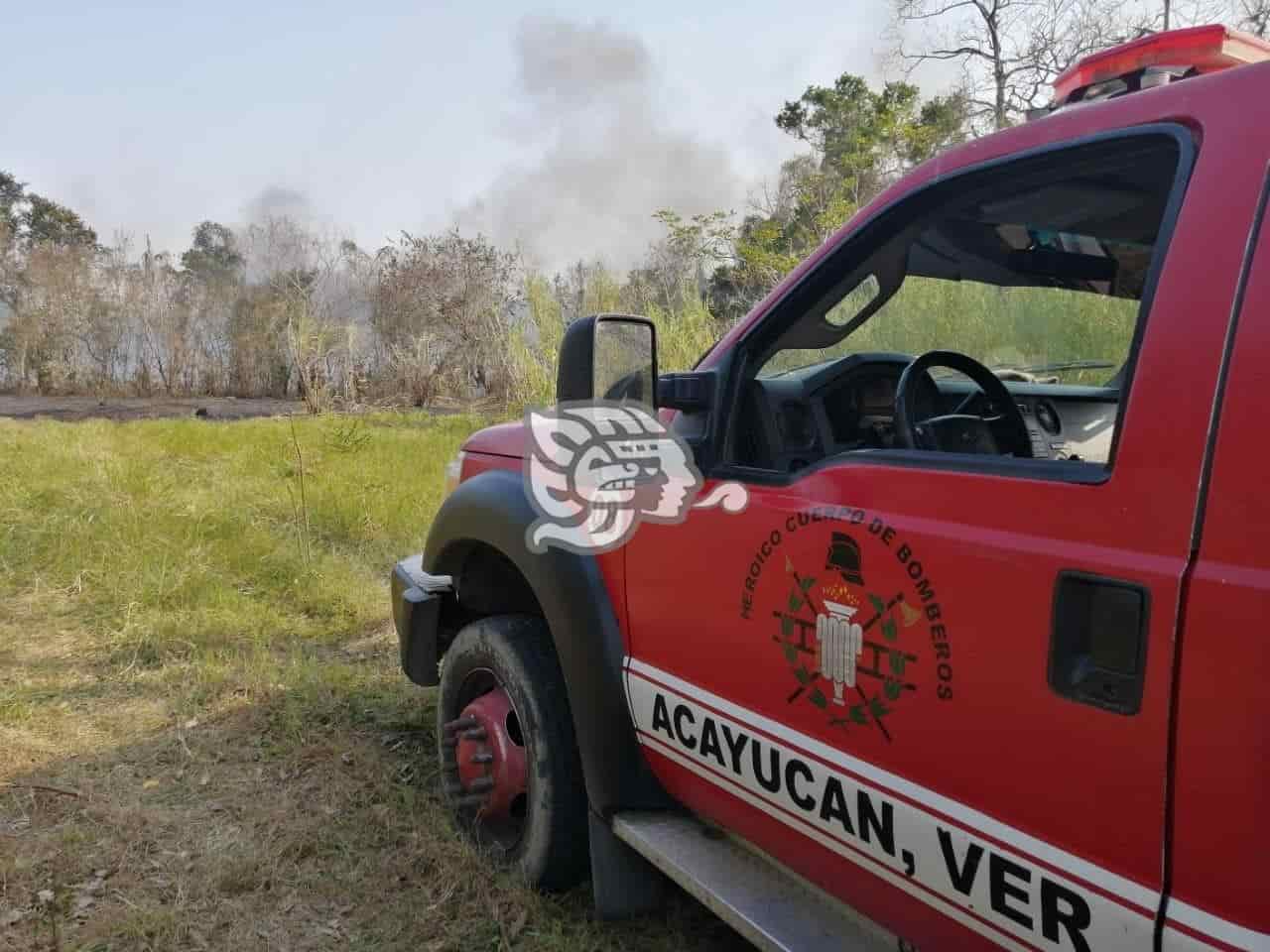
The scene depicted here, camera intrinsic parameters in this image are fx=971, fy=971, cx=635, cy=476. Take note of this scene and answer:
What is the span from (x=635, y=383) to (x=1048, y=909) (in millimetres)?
1237

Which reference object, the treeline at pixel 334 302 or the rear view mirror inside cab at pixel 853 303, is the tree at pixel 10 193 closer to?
the treeline at pixel 334 302

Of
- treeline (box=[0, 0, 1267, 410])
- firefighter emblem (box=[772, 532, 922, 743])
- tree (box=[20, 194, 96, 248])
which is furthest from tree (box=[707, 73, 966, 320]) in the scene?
tree (box=[20, 194, 96, 248])

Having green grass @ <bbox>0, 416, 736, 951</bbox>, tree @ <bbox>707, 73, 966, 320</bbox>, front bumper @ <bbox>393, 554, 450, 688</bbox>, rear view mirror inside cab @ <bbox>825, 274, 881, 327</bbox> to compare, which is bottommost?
green grass @ <bbox>0, 416, 736, 951</bbox>

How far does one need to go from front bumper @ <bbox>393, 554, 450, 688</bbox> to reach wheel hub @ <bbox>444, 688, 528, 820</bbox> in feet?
1.43

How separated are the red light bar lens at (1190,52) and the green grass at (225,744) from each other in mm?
2332

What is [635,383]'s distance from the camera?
209 cm

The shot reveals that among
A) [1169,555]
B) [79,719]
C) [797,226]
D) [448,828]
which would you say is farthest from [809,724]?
[797,226]

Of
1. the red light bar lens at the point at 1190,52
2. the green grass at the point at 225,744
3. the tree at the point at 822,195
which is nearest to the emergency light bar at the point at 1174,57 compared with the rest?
the red light bar lens at the point at 1190,52

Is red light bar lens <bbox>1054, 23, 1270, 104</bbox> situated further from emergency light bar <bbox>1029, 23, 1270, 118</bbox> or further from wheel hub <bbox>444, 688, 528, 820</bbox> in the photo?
wheel hub <bbox>444, 688, 528, 820</bbox>

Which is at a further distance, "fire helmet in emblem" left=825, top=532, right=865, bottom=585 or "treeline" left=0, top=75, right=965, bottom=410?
"treeline" left=0, top=75, right=965, bottom=410

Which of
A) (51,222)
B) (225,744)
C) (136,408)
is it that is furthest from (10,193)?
(225,744)

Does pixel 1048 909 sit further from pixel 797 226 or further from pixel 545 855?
pixel 797 226

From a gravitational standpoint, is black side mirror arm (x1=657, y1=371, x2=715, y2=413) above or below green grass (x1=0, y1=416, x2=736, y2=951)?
above

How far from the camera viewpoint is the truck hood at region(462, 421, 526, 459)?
2.75 metres
